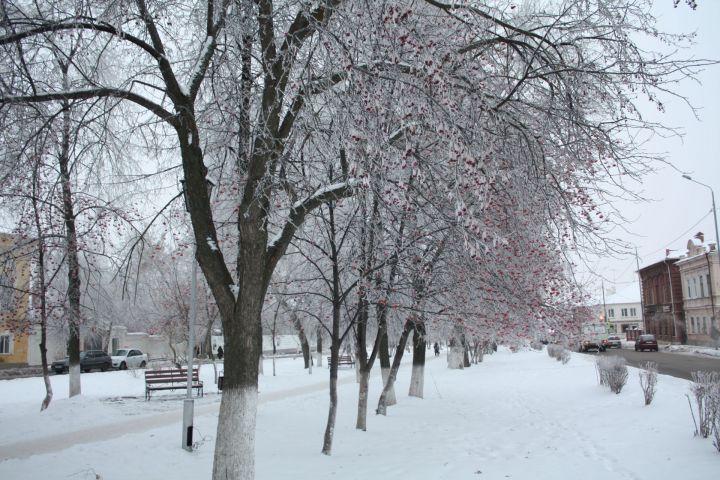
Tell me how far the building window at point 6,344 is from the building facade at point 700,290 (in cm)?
5180

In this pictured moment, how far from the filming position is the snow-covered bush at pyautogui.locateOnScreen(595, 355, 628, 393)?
608 inches

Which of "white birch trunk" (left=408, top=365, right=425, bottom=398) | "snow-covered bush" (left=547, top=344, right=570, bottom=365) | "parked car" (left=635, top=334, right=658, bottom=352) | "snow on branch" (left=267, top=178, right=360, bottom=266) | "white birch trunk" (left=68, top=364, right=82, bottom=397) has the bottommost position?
"parked car" (left=635, top=334, right=658, bottom=352)

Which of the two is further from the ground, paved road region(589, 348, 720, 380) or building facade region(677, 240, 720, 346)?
building facade region(677, 240, 720, 346)

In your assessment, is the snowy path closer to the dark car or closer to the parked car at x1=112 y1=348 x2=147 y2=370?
the dark car

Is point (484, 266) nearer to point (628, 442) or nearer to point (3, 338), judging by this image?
point (628, 442)

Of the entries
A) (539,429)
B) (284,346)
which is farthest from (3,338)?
(539,429)

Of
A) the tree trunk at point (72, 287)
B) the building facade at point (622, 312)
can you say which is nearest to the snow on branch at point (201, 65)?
the tree trunk at point (72, 287)

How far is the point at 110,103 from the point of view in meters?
8.69

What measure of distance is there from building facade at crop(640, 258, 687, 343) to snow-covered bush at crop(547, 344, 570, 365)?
23.3 meters

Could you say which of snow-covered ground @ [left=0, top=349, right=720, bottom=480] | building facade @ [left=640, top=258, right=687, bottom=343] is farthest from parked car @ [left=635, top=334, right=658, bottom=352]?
snow-covered ground @ [left=0, top=349, right=720, bottom=480]

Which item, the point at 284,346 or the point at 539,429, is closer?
the point at 539,429

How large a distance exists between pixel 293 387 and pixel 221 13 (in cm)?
1939

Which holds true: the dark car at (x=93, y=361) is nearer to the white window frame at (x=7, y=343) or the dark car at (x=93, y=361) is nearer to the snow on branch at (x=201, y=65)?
the white window frame at (x=7, y=343)

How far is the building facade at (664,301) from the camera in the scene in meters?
56.8
